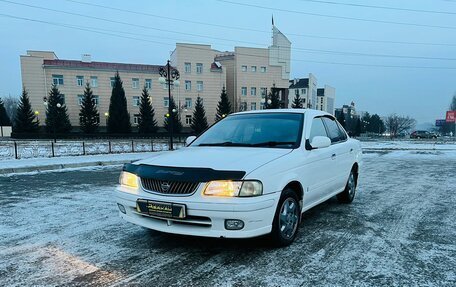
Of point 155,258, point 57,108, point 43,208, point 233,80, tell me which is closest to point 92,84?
point 57,108

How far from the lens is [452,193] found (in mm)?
7301

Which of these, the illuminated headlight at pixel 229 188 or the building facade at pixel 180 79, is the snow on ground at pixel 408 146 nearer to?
the illuminated headlight at pixel 229 188

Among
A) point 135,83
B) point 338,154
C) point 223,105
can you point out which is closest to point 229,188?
point 338,154

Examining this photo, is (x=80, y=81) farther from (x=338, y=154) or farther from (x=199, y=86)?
(x=338, y=154)

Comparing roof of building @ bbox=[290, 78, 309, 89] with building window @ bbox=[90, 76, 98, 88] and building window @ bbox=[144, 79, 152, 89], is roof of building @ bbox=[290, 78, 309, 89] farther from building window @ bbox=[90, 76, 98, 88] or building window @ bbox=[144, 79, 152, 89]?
building window @ bbox=[90, 76, 98, 88]

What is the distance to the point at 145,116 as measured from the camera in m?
50.9

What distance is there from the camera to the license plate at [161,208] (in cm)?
346

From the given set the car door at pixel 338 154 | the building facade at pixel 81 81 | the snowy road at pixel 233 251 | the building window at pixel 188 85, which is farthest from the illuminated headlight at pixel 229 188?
the building window at pixel 188 85

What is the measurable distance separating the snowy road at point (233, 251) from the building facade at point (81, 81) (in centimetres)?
4828

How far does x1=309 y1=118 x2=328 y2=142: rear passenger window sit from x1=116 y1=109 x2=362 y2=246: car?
2cm

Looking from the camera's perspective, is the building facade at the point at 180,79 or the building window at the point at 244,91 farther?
the building window at the point at 244,91

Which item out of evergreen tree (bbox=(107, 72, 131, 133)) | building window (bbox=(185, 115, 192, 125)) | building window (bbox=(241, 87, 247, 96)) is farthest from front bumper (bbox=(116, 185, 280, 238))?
building window (bbox=(241, 87, 247, 96))

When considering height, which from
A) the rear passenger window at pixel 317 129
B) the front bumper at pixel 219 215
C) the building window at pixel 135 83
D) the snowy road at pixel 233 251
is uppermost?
the building window at pixel 135 83

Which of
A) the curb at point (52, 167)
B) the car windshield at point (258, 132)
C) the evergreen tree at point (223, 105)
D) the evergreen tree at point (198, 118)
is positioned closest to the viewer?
the car windshield at point (258, 132)
